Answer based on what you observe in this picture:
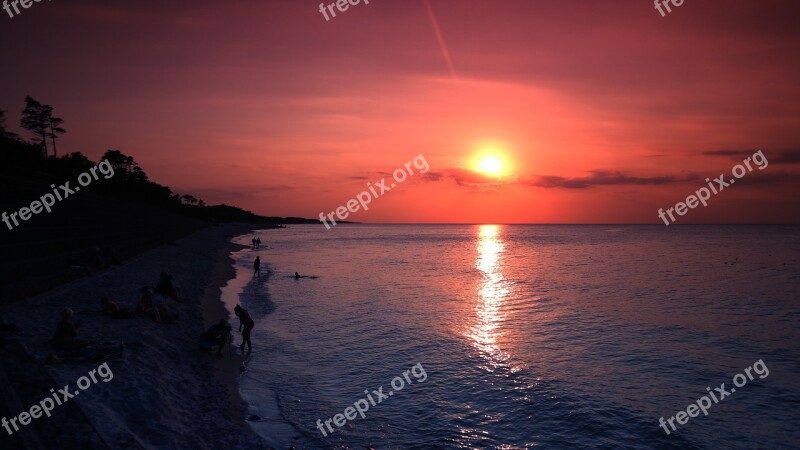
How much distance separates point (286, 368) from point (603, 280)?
42.2m

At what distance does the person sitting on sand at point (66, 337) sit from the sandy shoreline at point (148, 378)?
0.30m

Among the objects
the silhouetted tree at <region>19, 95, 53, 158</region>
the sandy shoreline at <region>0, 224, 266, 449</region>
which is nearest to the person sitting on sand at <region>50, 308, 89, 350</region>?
the sandy shoreline at <region>0, 224, 266, 449</region>

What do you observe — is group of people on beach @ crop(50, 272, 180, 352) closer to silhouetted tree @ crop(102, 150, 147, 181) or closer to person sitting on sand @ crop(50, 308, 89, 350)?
person sitting on sand @ crop(50, 308, 89, 350)

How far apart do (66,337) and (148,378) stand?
2.41 meters

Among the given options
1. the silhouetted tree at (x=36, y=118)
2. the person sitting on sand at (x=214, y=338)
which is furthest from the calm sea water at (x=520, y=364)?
the silhouetted tree at (x=36, y=118)

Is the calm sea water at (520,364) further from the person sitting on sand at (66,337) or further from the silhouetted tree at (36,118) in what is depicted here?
the silhouetted tree at (36,118)

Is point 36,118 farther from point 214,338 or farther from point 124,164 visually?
point 214,338

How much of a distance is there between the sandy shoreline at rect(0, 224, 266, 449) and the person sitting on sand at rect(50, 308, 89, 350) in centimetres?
30

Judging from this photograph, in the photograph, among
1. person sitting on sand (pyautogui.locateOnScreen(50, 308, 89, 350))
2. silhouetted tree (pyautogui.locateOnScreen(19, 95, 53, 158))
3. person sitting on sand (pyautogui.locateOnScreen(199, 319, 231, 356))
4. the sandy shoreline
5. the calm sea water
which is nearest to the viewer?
the sandy shoreline

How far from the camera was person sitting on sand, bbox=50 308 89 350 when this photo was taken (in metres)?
11.5

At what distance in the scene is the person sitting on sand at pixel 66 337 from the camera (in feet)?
37.8

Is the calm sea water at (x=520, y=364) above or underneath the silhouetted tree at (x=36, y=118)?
underneath

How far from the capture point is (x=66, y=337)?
38.2 feet

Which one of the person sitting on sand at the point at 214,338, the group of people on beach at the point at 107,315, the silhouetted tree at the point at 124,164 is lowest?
the person sitting on sand at the point at 214,338
